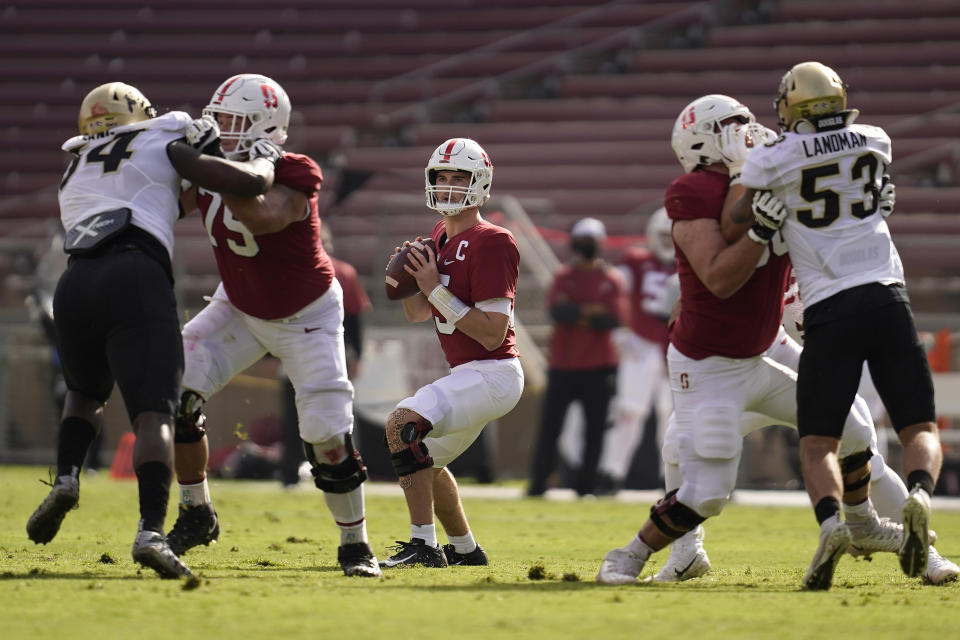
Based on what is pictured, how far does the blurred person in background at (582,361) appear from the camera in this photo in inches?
452

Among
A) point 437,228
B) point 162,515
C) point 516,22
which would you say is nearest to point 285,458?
point 437,228

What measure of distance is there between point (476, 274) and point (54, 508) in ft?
6.04

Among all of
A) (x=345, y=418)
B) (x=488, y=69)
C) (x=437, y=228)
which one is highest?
(x=488, y=69)

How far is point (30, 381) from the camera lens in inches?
569

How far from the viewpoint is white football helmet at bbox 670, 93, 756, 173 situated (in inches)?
216

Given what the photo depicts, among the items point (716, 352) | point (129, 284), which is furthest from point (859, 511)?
point (129, 284)

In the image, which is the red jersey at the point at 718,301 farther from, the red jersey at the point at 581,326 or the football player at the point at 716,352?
the red jersey at the point at 581,326

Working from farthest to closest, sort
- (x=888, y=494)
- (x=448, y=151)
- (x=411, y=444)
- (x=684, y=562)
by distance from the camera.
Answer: (x=448, y=151) < (x=888, y=494) < (x=411, y=444) < (x=684, y=562)

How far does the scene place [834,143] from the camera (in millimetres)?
5191

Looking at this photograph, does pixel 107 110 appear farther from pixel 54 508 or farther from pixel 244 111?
→ pixel 54 508

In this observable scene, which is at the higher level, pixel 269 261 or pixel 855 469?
pixel 269 261

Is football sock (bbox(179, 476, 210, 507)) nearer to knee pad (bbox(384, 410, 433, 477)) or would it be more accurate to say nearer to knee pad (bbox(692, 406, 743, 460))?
knee pad (bbox(384, 410, 433, 477))

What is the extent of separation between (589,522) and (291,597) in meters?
4.73

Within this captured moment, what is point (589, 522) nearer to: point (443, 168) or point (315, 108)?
point (443, 168)
